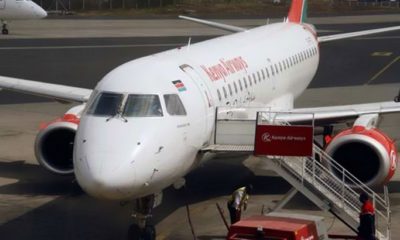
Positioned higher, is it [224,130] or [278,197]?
[224,130]

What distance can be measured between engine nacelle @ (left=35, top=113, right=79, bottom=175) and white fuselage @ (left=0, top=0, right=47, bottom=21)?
48.3 metres

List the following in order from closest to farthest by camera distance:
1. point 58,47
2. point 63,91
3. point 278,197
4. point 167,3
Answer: point 278,197
point 63,91
point 58,47
point 167,3

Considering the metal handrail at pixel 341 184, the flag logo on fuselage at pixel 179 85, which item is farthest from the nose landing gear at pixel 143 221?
the metal handrail at pixel 341 184

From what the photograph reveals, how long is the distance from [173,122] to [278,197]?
659 cm

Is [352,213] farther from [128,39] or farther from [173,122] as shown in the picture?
[128,39]

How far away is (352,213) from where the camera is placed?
2066cm

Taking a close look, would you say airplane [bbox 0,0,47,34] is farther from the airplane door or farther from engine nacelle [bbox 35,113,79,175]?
the airplane door

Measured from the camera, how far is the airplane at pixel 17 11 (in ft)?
239

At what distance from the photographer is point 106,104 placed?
19.4 meters

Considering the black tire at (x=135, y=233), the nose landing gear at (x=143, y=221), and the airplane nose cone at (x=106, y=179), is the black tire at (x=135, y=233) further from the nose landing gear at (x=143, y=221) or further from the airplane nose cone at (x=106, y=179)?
the airplane nose cone at (x=106, y=179)

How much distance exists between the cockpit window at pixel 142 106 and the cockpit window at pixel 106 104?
0.19 meters

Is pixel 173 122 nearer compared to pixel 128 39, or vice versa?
pixel 173 122

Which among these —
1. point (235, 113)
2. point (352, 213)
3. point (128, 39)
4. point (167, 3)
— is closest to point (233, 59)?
point (235, 113)

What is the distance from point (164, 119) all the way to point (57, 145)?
715 centimetres
